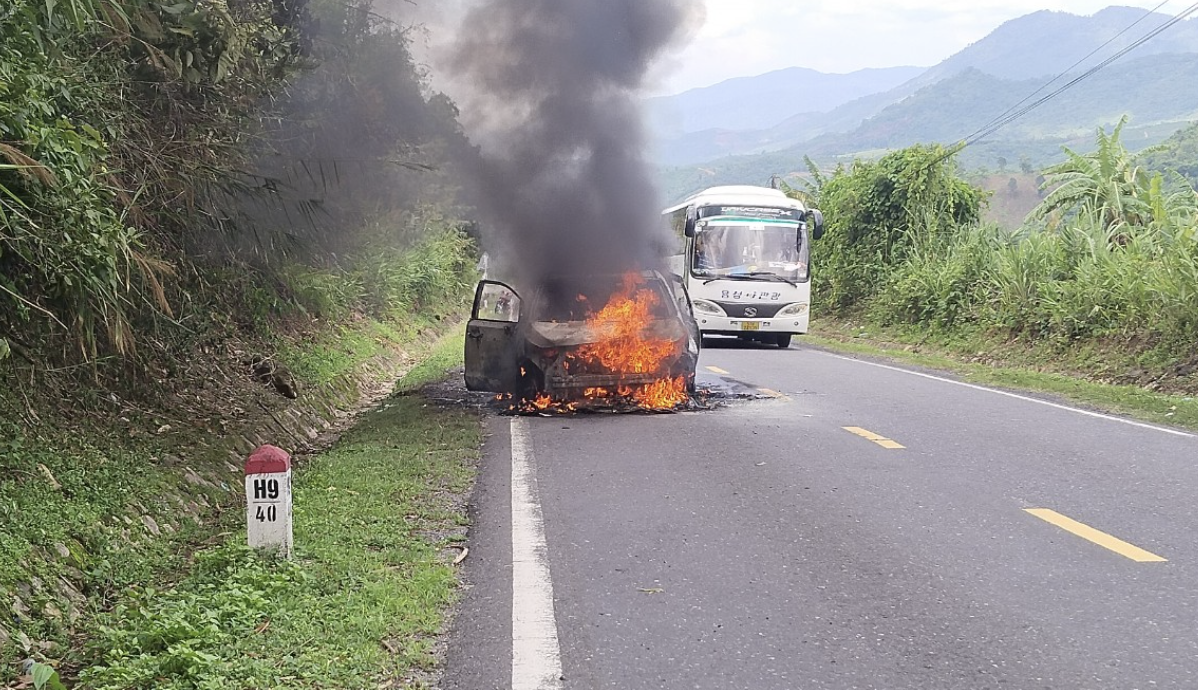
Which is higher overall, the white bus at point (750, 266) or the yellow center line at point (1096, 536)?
the white bus at point (750, 266)

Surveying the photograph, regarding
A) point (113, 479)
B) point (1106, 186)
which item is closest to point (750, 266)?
point (1106, 186)

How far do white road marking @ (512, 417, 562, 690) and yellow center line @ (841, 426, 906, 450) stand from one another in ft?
10.2

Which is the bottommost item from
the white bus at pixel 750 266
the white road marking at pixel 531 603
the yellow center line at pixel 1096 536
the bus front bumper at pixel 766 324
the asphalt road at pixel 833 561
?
the white road marking at pixel 531 603

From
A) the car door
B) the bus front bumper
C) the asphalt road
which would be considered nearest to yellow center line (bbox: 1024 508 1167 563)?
the asphalt road

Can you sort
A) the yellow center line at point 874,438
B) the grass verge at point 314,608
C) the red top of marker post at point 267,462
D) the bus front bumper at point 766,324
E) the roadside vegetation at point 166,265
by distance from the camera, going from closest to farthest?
the grass verge at point 314,608 → the roadside vegetation at point 166,265 → the red top of marker post at point 267,462 → the yellow center line at point 874,438 → the bus front bumper at point 766,324

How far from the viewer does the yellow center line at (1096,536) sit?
5363mm

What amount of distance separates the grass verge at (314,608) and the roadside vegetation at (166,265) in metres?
0.02

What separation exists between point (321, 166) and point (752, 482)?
463 centimetres

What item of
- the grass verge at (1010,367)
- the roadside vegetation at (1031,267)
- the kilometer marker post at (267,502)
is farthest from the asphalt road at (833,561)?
the roadside vegetation at (1031,267)

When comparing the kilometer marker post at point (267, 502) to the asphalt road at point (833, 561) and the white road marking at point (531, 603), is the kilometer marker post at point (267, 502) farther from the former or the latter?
the white road marking at point (531, 603)

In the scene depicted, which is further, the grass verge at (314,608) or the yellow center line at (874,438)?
the yellow center line at (874,438)

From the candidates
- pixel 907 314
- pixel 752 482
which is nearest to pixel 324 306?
pixel 752 482

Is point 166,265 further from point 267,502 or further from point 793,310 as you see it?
point 793,310

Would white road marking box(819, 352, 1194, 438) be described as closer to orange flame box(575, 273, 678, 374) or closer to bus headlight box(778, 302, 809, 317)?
bus headlight box(778, 302, 809, 317)
